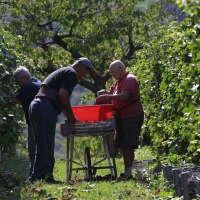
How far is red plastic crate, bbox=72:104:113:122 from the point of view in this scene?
34.5ft

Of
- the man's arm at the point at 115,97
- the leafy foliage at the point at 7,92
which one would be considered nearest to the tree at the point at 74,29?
the leafy foliage at the point at 7,92

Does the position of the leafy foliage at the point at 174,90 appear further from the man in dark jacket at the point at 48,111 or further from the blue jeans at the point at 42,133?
the blue jeans at the point at 42,133

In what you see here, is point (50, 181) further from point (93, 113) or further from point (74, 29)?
point (74, 29)

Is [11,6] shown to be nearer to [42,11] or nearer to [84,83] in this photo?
[42,11]

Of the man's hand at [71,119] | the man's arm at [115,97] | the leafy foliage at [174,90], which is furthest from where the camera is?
the man's arm at [115,97]

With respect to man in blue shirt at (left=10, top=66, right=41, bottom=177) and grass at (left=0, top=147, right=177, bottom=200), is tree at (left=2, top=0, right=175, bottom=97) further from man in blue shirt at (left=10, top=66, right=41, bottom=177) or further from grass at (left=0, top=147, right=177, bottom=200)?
grass at (left=0, top=147, right=177, bottom=200)

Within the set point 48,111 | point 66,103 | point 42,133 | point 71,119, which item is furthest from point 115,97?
point 42,133

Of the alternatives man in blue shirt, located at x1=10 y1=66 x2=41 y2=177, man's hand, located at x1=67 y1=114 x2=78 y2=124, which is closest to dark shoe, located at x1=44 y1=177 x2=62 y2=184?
man in blue shirt, located at x1=10 y1=66 x2=41 y2=177

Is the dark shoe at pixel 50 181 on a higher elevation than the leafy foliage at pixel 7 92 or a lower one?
lower

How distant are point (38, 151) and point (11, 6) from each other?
1883 cm

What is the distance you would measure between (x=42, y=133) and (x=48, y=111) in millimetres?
309

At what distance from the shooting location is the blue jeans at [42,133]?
971 cm

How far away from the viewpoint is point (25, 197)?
8.08 meters

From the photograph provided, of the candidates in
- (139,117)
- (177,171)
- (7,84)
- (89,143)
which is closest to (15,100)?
(7,84)
